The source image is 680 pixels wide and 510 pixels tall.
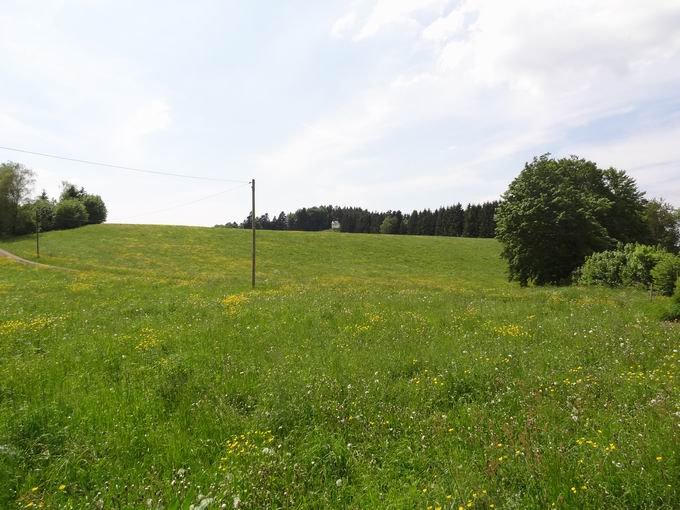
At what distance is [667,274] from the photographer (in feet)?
70.0

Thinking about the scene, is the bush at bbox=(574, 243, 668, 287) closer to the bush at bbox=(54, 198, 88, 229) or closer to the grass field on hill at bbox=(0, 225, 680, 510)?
the grass field on hill at bbox=(0, 225, 680, 510)

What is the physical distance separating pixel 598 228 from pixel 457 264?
86.3 ft

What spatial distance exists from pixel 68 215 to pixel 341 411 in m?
105

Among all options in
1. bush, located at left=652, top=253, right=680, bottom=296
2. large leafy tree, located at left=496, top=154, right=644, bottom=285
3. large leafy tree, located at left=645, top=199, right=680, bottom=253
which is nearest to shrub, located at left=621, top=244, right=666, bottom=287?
bush, located at left=652, top=253, right=680, bottom=296

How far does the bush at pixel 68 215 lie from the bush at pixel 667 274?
10496cm

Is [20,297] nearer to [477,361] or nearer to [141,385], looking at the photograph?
[141,385]

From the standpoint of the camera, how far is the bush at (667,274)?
68.9 feet

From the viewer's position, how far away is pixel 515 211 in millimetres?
39406

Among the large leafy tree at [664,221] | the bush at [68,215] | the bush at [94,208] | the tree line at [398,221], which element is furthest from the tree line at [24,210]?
the large leafy tree at [664,221]

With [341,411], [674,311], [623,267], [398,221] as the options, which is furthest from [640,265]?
[398,221]

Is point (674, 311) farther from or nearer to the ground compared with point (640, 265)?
nearer to the ground

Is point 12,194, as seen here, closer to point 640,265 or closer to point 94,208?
point 94,208

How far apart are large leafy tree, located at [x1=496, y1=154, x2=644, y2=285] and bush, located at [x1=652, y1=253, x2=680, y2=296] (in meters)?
16.2

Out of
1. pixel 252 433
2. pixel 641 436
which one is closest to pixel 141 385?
pixel 252 433
